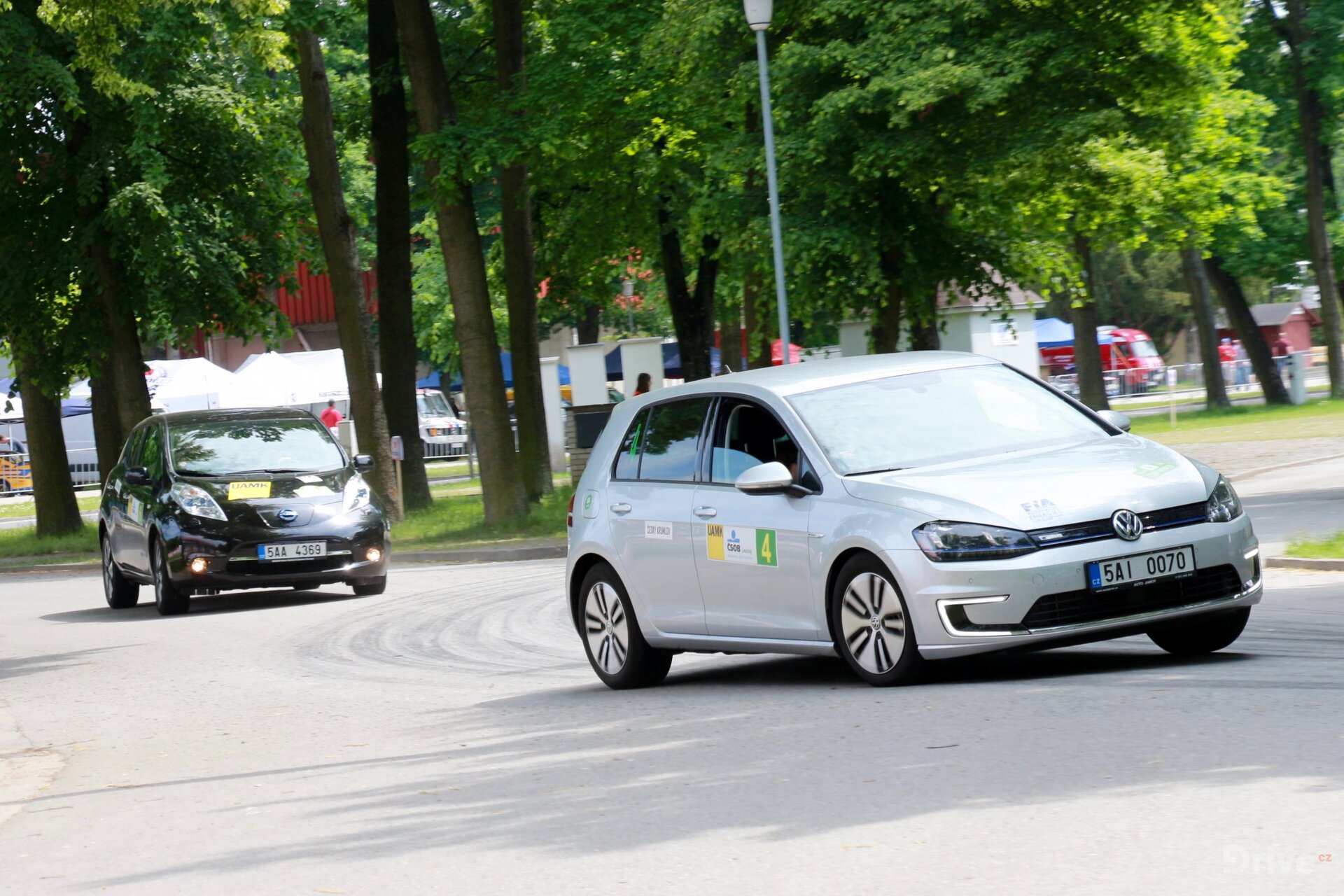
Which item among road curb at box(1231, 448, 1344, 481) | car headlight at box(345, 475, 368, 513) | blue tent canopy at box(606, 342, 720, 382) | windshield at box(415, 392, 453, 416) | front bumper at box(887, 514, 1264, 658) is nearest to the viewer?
front bumper at box(887, 514, 1264, 658)

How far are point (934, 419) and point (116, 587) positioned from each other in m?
12.0

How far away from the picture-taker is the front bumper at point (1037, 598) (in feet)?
28.1

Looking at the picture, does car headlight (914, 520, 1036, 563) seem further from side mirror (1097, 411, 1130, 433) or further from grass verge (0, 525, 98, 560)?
grass verge (0, 525, 98, 560)

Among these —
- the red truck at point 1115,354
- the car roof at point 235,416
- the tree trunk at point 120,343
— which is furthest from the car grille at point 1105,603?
the red truck at point 1115,354

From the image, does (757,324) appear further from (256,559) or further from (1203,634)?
(1203,634)

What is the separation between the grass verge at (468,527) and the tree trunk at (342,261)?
3.03 ft

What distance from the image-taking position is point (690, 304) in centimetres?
3528

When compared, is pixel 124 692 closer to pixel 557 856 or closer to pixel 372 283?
pixel 557 856

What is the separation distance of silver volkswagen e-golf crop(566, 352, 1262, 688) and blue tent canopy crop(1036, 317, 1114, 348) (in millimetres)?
61021

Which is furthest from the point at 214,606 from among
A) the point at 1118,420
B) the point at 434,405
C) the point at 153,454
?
the point at 434,405

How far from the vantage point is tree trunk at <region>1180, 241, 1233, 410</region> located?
4784cm

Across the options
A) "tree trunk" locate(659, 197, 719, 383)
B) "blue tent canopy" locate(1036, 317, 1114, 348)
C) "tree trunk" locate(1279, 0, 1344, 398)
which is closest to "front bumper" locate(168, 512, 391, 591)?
"tree trunk" locate(659, 197, 719, 383)

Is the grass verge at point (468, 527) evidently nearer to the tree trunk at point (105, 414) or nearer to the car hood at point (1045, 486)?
the tree trunk at point (105, 414)

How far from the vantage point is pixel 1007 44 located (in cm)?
2283
